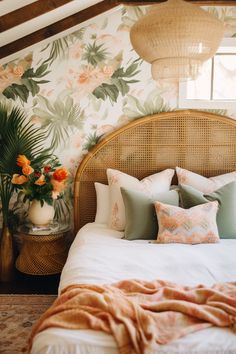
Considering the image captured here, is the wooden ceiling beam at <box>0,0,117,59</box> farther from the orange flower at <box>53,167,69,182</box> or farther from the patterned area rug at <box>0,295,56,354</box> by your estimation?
the patterned area rug at <box>0,295,56,354</box>

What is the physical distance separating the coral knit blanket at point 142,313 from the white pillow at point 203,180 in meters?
1.52

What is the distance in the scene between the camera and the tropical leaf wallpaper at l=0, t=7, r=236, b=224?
3566 millimetres

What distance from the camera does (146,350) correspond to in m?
1.58

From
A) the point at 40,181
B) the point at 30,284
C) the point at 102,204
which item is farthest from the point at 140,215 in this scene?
the point at 30,284

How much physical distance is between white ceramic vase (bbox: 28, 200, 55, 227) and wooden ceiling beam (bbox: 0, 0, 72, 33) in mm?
1414

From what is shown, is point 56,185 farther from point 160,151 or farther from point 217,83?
point 217,83

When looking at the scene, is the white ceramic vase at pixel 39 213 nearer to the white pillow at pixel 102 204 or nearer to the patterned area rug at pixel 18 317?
the white pillow at pixel 102 204

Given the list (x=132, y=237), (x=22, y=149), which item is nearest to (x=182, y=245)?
(x=132, y=237)

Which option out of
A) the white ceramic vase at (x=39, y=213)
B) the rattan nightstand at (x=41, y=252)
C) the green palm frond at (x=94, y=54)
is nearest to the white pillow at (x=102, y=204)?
the rattan nightstand at (x=41, y=252)

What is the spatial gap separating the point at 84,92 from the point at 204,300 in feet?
7.60

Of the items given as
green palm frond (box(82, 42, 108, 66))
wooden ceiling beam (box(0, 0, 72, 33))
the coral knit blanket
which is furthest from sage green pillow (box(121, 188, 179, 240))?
wooden ceiling beam (box(0, 0, 72, 33))

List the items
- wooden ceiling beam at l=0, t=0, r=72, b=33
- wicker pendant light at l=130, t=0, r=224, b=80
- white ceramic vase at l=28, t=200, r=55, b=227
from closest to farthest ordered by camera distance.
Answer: wicker pendant light at l=130, t=0, r=224, b=80 < wooden ceiling beam at l=0, t=0, r=72, b=33 < white ceramic vase at l=28, t=200, r=55, b=227

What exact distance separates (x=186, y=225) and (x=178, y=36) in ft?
5.04

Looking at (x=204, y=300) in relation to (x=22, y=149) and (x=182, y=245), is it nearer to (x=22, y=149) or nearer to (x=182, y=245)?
(x=182, y=245)
